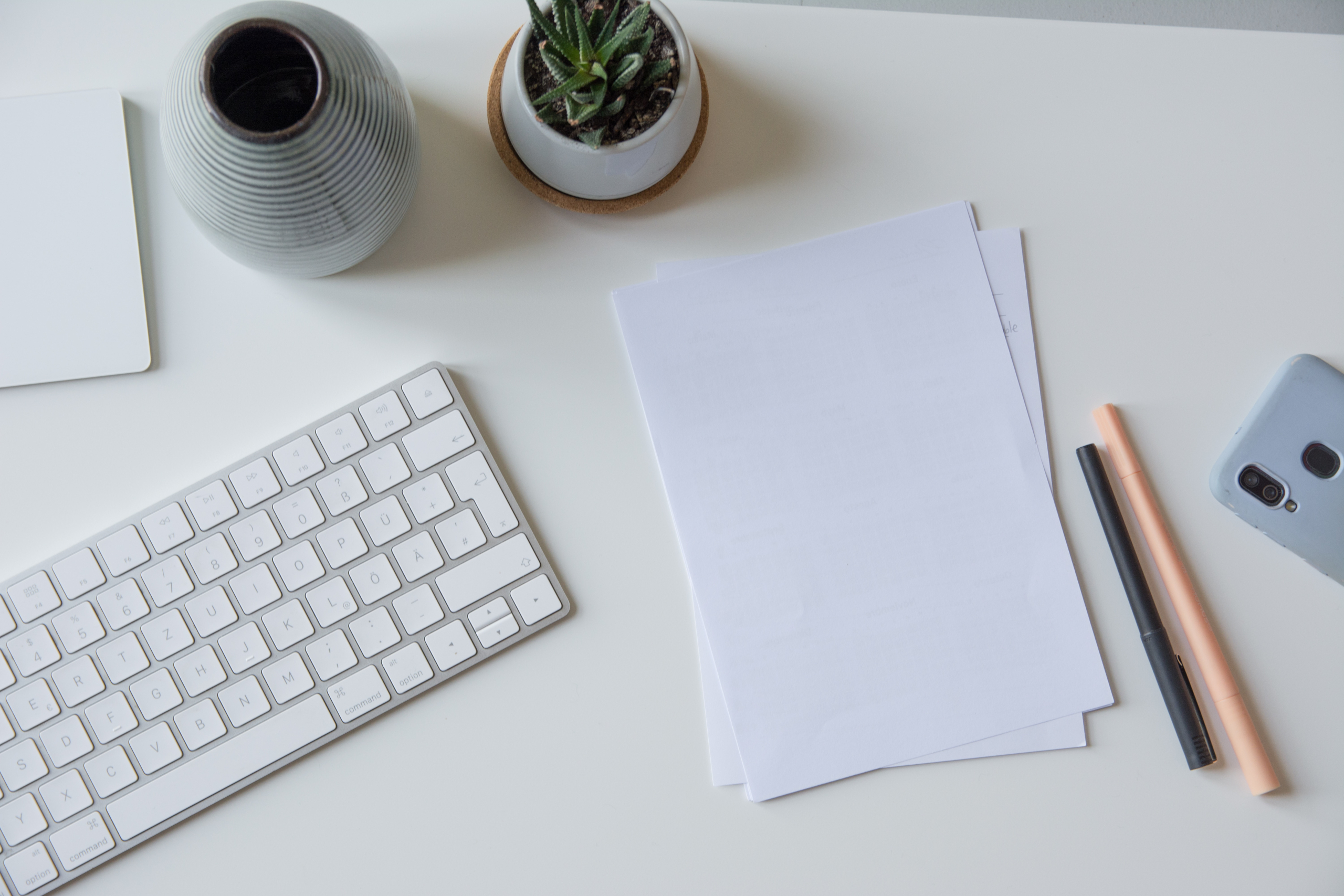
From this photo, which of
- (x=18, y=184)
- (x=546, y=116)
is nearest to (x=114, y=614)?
(x=18, y=184)

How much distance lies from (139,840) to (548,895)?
258 millimetres

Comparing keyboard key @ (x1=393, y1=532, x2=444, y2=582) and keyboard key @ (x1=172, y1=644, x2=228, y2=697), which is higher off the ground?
keyboard key @ (x1=393, y1=532, x2=444, y2=582)

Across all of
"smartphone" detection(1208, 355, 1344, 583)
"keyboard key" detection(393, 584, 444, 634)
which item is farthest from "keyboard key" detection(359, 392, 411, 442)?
"smartphone" detection(1208, 355, 1344, 583)

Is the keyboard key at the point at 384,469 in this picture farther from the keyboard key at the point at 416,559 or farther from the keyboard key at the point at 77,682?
the keyboard key at the point at 77,682

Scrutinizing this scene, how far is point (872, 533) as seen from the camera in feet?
1.89

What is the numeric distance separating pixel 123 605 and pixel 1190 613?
2.31ft

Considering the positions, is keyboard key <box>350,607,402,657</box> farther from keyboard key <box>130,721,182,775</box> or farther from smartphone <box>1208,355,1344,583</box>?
smartphone <box>1208,355,1344,583</box>

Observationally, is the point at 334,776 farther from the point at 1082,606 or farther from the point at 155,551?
the point at 1082,606

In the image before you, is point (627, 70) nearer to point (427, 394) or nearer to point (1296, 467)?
point (427, 394)

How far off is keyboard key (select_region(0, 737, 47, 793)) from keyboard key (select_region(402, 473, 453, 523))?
0.27 metres

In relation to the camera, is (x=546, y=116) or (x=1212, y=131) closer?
(x=546, y=116)

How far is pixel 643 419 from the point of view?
1.91 ft

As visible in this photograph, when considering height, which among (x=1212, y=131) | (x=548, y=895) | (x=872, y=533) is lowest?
(x=548, y=895)

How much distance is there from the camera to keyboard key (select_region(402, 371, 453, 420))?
553 mm
